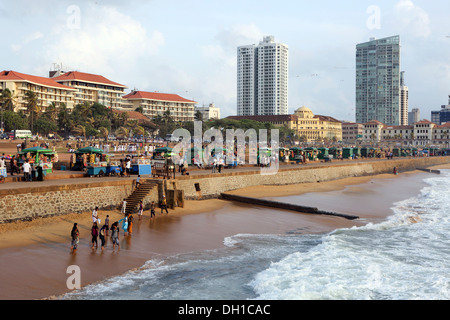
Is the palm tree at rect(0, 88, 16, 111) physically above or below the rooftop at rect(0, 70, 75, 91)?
below

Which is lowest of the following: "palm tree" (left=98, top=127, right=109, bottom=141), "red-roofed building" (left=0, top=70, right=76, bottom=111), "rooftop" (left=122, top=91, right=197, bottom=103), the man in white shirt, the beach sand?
the beach sand

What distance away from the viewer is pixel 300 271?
12828 millimetres

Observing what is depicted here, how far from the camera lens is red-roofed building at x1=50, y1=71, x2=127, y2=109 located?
103500 mm

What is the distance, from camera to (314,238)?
1712 cm

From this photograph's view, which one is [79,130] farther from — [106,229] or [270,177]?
[106,229]

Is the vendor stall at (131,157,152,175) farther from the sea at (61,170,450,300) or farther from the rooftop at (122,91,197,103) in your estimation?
the rooftop at (122,91,197,103)

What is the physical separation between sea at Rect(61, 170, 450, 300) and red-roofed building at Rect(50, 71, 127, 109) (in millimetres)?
95536

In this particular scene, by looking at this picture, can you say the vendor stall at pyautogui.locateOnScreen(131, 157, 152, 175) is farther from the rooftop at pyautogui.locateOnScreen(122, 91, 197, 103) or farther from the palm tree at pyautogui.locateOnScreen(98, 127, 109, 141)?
the rooftop at pyautogui.locateOnScreen(122, 91, 197, 103)

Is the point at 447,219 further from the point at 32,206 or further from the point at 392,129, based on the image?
the point at 392,129

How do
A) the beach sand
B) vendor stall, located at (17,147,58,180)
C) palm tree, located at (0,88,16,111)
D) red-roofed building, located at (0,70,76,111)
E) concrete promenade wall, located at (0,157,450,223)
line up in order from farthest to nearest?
red-roofed building, located at (0,70,76,111) → palm tree, located at (0,88,16,111) → vendor stall, located at (17,147,58,180) → concrete promenade wall, located at (0,157,450,223) → the beach sand

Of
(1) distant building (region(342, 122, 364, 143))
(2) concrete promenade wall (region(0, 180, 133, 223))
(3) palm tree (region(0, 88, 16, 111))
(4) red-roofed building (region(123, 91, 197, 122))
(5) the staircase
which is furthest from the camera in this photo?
(1) distant building (region(342, 122, 364, 143))

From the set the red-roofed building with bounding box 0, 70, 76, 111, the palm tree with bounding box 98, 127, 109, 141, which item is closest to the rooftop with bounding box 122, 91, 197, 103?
the red-roofed building with bounding box 0, 70, 76, 111

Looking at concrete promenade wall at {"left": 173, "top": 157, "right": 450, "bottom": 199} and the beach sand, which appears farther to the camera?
A: concrete promenade wall at {"left": 173, "top": 157, "right": 450, "bottom": 199}

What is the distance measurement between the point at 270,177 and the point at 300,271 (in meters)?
19.1
